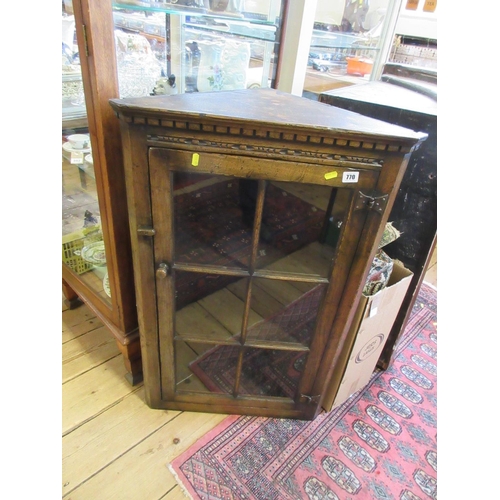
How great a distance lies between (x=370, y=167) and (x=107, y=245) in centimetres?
78

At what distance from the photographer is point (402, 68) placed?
5.43 ft

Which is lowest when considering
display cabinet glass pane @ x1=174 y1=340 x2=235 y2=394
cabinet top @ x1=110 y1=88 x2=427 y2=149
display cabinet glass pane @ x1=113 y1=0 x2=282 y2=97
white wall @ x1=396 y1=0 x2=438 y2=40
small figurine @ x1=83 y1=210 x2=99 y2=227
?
display cabinet glass pane @ x1=174 y1=340 x2=235 y2=394

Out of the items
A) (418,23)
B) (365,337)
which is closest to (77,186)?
(365,337)

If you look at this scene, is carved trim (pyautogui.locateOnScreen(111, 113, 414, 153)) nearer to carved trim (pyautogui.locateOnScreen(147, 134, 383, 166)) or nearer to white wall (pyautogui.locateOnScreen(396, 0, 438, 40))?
carved trim (pyautogui.locateOnScreen(147, 134, 383, 166))

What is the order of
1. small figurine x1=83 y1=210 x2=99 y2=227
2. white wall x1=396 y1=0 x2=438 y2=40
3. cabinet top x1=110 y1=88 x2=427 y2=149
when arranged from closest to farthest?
cabinet top x1=110 y1=88 x2=427 y2=149, small figurine x1=83 y1=210 x2=99 y2=227, white wall x1=396 y1=0 x2=438 y2=40

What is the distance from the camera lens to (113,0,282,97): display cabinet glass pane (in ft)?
3.09

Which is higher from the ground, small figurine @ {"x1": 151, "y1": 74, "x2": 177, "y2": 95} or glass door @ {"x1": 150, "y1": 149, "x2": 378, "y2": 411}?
small figurine @ {"x1": 151, "y1": 74, "x2": 177, "y2": 95}

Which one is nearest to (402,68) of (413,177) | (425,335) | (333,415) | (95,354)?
(413,177)

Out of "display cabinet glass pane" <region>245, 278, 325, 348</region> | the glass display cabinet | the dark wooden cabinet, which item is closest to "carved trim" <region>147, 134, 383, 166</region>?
the glass display cabinet

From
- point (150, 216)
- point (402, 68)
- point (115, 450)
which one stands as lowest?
point (115, 450)

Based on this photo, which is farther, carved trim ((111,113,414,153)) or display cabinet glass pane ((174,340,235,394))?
display cabinet glass pane ((174,340,235,394))

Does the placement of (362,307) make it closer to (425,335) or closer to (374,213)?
(374,213)

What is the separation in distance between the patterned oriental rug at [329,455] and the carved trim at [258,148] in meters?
0.97

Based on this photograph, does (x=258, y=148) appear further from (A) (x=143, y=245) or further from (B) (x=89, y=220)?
(B) (x=89, y=220)
